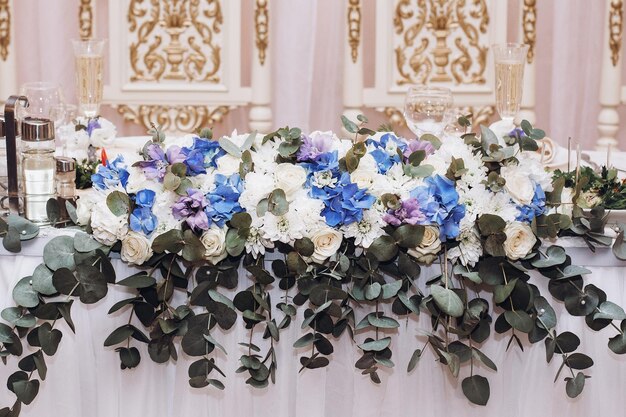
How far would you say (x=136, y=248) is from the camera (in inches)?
52.6

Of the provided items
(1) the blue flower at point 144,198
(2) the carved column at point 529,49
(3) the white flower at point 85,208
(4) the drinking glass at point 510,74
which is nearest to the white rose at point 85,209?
(3) the white flower at point 85,208

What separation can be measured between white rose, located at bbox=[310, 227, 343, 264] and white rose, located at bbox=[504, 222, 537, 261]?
23 centimetres

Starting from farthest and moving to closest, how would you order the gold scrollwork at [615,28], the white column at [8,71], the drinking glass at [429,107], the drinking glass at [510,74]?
the white column at [8,71] < the gold scrollwork at [615,28] < the drinking glass at [510,74] < the drinking glass at [429,107]

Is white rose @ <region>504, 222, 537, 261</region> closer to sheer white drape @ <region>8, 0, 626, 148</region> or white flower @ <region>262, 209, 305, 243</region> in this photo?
white flower @ <region>262, 209, 305, 243</region>

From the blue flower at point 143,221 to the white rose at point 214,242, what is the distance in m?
0.07

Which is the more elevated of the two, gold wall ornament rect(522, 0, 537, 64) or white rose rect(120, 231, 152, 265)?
gold wall ornament rect(522, 0, 537, 64)

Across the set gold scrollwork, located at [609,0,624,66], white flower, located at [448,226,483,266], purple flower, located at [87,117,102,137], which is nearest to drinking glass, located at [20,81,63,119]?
purple flower, located at [87,117,102,137]

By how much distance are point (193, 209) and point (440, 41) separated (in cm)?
246

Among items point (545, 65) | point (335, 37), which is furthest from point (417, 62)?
point (545, 65)

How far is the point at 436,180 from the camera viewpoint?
4.43 ft

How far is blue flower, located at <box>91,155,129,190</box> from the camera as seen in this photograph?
4.56 feet

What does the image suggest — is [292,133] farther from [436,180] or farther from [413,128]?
[413,128]

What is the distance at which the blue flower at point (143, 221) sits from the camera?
133cm

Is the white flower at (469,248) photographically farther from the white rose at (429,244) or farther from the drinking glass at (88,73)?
the drinking glass at (88,73)
